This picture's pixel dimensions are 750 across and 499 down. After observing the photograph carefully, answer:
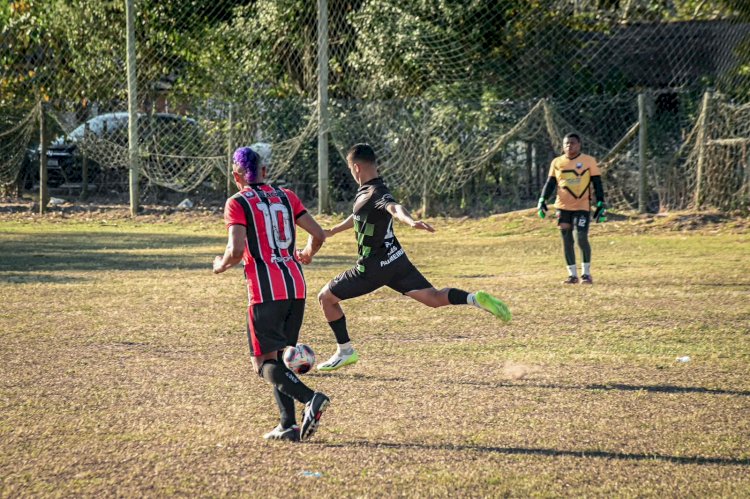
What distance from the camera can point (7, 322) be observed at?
31.6 ft

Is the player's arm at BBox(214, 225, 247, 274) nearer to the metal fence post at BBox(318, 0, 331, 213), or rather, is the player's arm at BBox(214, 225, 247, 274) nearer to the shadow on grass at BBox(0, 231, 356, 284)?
the shadow on grass at BBox(0, 231, 356, 284)

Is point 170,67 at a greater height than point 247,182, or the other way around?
point 170,67

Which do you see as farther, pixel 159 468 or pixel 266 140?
pixel 266 140

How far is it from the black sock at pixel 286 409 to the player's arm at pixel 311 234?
0.92 meters

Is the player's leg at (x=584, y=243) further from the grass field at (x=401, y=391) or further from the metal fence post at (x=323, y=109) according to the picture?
the metal fence post at (x=323, y=109)

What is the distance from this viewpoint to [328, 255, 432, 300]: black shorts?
297 inches

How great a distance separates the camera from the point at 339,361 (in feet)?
24.7

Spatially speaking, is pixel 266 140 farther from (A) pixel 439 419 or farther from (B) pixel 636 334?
(A) pixel 439 419

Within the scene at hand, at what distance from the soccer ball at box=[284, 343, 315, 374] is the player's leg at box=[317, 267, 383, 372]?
1.80 m

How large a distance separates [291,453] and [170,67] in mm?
19624

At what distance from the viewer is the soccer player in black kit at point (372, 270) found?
7406 mm

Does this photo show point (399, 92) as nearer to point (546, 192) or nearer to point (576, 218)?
point (546, 192)

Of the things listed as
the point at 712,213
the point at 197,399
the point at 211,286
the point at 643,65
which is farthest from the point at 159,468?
the point at 643,65

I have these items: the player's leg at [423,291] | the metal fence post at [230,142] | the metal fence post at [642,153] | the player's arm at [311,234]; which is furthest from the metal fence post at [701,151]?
the player's arm at [311,234]
